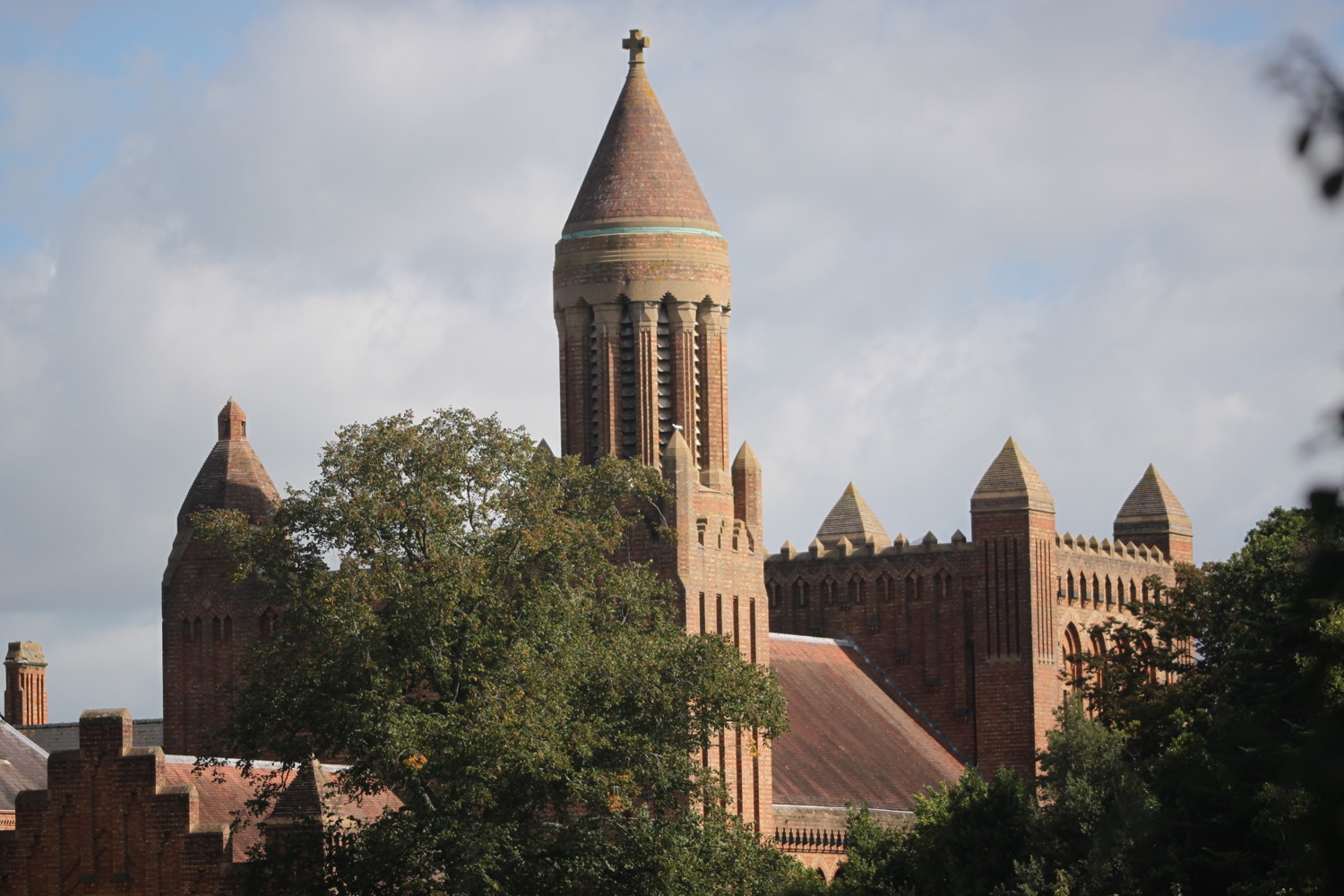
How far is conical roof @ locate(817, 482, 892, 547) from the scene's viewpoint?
232ft

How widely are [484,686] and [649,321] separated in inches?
731

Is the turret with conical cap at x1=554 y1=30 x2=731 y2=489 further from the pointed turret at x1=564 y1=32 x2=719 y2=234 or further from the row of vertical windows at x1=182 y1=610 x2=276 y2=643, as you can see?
the row of vertical windows at x1=182 y1=610 x2=276 y2=643

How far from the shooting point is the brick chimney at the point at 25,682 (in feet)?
271

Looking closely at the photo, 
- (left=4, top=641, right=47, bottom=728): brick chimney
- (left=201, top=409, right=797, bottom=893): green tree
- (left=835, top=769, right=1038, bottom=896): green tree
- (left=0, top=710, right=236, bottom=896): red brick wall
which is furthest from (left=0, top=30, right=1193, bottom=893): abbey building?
(left=4, top=641, right=47, bottom=728): brick chimney

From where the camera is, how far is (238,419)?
56.8 metres

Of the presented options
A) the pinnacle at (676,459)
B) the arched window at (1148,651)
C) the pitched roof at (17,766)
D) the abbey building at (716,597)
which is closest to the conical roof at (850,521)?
the abbey building at (716,597)

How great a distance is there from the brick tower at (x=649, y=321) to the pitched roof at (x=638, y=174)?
0.10 feet

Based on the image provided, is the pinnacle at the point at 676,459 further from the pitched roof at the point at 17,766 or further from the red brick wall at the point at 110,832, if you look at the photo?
the red brick wall at the point at 110,832

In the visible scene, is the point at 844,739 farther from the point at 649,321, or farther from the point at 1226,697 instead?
the point at 1226,697

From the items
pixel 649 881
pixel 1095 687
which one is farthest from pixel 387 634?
pixel 1095 687

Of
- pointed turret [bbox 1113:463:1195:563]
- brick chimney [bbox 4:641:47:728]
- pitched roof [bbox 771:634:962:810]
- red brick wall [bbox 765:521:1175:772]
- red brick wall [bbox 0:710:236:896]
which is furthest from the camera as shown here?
brick chimney [bbox 4:641:47:728]

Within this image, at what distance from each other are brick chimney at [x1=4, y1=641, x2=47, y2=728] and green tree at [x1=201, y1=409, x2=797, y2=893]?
4379 cm

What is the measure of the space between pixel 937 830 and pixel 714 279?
16.0 m

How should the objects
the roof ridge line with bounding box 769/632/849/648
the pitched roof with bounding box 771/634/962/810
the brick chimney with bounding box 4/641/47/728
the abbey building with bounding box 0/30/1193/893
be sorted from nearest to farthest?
the abbey building with bounding box 0/30/1193/893 < the pitched roof with bounding box 771/634/962/810 < the roof ridge line with bounding box 769/632/849/648 < the brick chimney with bounding box 4/641/47/728
